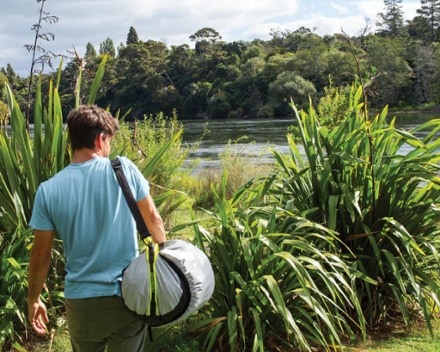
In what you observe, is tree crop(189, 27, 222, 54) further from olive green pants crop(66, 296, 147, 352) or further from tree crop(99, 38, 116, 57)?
olive green pants crop(66, 296, 147, 352)

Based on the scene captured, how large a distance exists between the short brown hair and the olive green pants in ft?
1.99

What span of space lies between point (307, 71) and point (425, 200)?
62864 mm

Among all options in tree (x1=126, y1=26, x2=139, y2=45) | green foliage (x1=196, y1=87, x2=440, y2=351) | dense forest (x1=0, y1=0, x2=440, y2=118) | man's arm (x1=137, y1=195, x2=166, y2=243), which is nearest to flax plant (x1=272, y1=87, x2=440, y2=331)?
green foliage (x1=196, y1=87, x2=440, y2=351)

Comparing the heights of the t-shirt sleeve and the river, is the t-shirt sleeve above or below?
above

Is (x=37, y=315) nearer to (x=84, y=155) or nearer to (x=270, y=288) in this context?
(x=84, y=155)

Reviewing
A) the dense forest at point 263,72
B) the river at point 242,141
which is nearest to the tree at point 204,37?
the dense forest at point 263,72

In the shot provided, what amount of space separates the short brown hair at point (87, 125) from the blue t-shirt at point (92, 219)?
3.2 inches

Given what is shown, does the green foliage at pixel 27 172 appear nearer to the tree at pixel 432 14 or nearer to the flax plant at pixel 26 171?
the flax plant at pixel 26 171

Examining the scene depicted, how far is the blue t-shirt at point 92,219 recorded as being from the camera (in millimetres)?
2035

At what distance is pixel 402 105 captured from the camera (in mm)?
55000

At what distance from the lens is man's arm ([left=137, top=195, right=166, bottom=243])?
212 centimetres

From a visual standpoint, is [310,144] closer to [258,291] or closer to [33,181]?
[258,291]

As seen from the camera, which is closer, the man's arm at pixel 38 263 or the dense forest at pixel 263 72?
the man's arm at pixel 38 263

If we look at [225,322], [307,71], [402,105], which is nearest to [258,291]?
[225,322]
